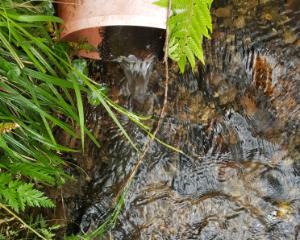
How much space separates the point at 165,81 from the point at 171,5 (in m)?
0.55

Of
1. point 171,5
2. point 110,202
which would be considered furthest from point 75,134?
point 171,5

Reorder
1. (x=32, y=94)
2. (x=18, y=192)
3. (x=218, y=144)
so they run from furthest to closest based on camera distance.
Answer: (x=218, y=144) < (x=32, y=94) < (x=18, y=192)

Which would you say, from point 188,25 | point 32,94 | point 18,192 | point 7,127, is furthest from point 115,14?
point 18,192

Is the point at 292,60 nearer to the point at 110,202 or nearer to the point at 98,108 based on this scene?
the point at 98,108

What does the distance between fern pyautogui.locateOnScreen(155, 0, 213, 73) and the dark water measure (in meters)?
0.40

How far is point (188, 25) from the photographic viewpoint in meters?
1.78

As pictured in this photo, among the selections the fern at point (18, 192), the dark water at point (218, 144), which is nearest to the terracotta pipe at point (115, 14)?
the dark water at point (218, 144)

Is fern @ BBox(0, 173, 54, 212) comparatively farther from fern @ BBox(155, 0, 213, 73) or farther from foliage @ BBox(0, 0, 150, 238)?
fern @ BBox(155, 0, 213, 73)

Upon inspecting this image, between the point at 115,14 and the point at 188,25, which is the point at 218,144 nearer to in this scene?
the point at 188,25

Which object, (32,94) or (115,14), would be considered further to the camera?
(32,94)

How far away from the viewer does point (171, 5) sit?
175 cm

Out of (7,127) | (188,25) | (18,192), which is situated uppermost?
(188,25)

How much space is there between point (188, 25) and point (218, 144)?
2.31 feet

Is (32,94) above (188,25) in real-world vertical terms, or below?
below
